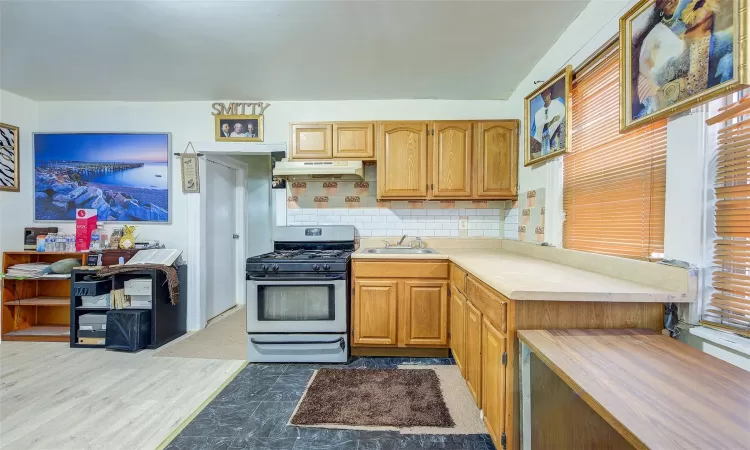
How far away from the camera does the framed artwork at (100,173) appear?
121 inches

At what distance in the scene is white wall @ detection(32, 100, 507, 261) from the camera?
9.86 feet

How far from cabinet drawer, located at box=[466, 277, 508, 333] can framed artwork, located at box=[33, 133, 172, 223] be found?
3.26 metres

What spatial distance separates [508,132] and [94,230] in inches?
167

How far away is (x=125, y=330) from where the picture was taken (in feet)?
8.61

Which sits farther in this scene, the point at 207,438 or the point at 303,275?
the point at 303,275

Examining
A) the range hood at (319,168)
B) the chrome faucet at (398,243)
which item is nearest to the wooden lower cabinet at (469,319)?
the chrome faucet at (398,243)

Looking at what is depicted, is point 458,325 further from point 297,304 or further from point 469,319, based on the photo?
point 297,304

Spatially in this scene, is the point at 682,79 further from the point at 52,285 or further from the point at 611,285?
the point at 52,285

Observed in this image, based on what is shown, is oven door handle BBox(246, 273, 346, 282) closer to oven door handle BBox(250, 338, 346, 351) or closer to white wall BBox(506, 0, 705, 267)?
oven door handle BBox(250, 338, 346, 351)

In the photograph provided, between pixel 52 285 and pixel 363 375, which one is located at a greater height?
pixel 52 285

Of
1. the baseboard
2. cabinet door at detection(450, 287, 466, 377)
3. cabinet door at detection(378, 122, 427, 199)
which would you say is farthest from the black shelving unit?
cabinet door at detection(450, 287, 466, 377)

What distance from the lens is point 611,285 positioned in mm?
1263

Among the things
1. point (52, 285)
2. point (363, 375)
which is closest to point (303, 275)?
point (363, 375)

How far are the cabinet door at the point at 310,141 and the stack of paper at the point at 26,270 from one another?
8.82ft
